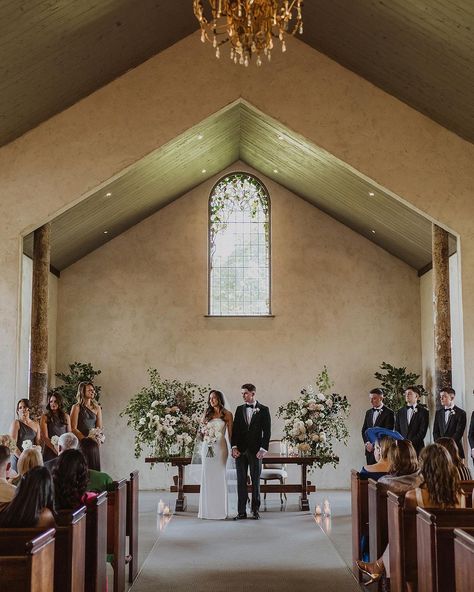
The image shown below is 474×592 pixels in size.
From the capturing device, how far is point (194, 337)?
14.4 m

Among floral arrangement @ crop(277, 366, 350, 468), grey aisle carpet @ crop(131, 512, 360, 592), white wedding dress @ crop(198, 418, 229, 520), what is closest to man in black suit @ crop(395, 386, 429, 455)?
floral arrangement @ crop(277, 366, 350, 468)

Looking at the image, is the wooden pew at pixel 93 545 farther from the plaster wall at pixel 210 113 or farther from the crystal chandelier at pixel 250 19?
the plaster wall at pixel 210 113

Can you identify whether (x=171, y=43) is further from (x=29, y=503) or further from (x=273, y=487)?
(x=29, y=503)

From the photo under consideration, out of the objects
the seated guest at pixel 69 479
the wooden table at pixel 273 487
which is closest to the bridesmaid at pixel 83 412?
the wooden table at pixel 273 487

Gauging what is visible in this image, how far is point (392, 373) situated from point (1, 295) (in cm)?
679

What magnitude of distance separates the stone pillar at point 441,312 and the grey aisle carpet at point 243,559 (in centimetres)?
248

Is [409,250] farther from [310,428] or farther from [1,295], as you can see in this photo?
[1,295]

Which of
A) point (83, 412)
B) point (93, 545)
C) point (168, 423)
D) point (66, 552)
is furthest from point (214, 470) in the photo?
point (66, 552)

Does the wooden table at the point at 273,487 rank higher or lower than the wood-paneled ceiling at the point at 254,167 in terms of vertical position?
lower

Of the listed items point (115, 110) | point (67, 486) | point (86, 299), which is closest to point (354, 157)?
point (115, 110)

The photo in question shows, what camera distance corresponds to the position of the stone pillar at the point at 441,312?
401 inches

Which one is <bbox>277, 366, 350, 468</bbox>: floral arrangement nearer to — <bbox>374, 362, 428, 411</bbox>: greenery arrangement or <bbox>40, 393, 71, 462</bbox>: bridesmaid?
<bbox>374, 362, 428, 411</bbox>: greenery arrangement

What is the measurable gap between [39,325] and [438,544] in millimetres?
7200

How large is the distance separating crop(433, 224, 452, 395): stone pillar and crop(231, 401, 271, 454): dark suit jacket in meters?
2.17
